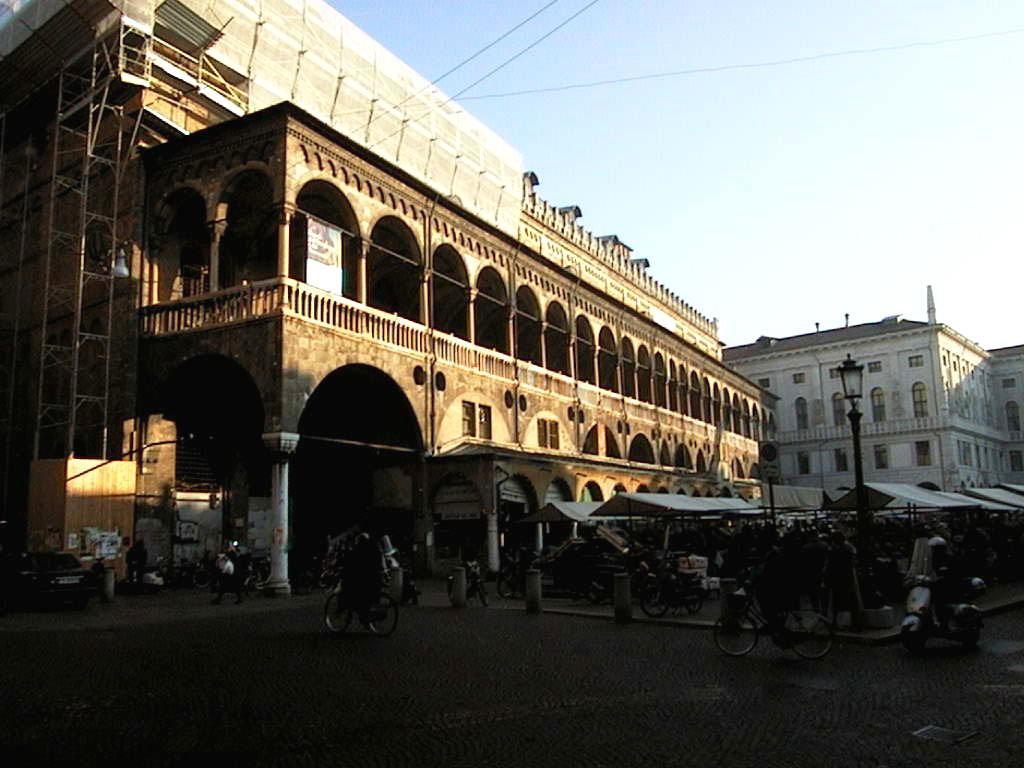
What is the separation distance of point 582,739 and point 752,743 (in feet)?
4.20

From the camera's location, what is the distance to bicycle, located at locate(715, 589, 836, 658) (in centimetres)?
1106

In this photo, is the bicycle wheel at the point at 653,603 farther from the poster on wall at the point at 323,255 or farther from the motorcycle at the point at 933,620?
the poster on wall at the point at 323,255

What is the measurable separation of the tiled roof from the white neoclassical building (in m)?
0.09

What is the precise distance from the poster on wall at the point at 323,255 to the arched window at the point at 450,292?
13.9 ft

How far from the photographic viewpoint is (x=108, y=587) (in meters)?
19.6

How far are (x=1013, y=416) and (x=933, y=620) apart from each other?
82.7m

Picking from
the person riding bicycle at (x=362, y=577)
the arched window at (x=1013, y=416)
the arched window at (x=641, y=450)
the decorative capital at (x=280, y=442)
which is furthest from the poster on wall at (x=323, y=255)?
the arched window at (x=1013, y=416)

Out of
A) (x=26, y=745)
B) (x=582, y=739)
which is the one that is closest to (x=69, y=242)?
(x=26, y=745)

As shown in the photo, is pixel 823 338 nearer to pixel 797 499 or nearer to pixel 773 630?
pixel 797 499

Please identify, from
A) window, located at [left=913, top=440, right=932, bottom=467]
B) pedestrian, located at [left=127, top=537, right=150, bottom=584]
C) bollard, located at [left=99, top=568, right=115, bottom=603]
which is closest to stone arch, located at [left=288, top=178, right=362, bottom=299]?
pedestrian, located at [left=127, top=537, right=150, bottom=584]

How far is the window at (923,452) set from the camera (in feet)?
228

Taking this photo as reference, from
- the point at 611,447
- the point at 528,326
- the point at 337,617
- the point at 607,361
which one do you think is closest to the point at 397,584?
the point at 337,617

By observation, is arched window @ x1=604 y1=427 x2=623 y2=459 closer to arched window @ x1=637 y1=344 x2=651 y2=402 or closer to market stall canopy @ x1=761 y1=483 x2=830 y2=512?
arched window @ x1=637 y1=344 x2=651 y2=402

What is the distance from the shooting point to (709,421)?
51.5m
